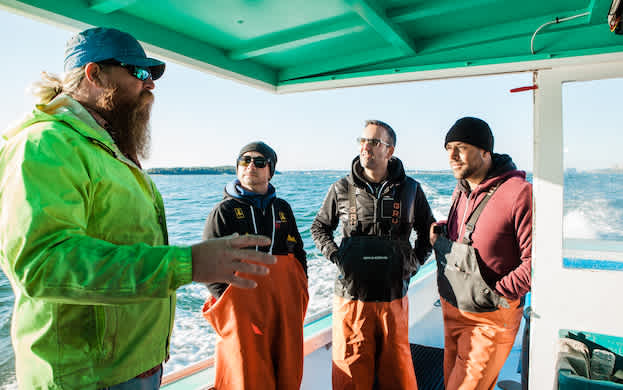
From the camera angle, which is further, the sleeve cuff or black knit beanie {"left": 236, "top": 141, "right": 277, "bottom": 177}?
black knit beanie {"left": 236, "top": 141, "right": 277, "bottom": 177}

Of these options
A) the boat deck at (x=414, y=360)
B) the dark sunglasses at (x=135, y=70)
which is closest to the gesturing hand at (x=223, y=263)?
the dark sunglasses at (x=135, y=70)

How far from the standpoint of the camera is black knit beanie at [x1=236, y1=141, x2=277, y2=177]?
2.42m

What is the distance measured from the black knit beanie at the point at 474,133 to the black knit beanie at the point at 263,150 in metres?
1.16

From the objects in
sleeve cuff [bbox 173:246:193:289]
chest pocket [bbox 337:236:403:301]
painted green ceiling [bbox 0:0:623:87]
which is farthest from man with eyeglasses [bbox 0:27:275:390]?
chest pocket [bbox 337:236:403:301]

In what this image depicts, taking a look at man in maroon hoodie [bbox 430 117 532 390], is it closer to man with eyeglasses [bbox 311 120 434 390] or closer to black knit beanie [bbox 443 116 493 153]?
black knit beanie [bbox 443 116 493 153]

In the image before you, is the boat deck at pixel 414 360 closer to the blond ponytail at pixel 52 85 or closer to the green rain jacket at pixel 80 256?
the green rain jacket at pixel 80 256

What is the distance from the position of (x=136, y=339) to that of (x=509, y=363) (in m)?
3.30

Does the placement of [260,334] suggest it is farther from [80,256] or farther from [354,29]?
[354,29]

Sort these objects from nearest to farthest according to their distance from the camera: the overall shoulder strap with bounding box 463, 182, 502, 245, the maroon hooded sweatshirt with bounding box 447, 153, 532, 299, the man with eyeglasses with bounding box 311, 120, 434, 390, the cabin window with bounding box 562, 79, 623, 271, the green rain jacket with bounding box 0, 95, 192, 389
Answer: the green rain jacket with bounding box 0, 95, 192, 389
the cabin window with bounding box 562, 79, 623, 271
the maroon hooded sweatshirt with bounding box 447, 153, 532, 299
the overall shoulder strap with bounding box 463, 182, 502, 245
the man with eyeglasses with bounding box 311, 120, 434, 390

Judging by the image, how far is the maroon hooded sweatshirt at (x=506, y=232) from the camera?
1.79 m

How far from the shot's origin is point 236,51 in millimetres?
2488

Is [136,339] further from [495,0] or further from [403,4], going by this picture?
[495,0]

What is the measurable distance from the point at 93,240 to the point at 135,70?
2.14 ft

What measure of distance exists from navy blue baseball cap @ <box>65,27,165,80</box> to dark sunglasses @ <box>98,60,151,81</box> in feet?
0.05
